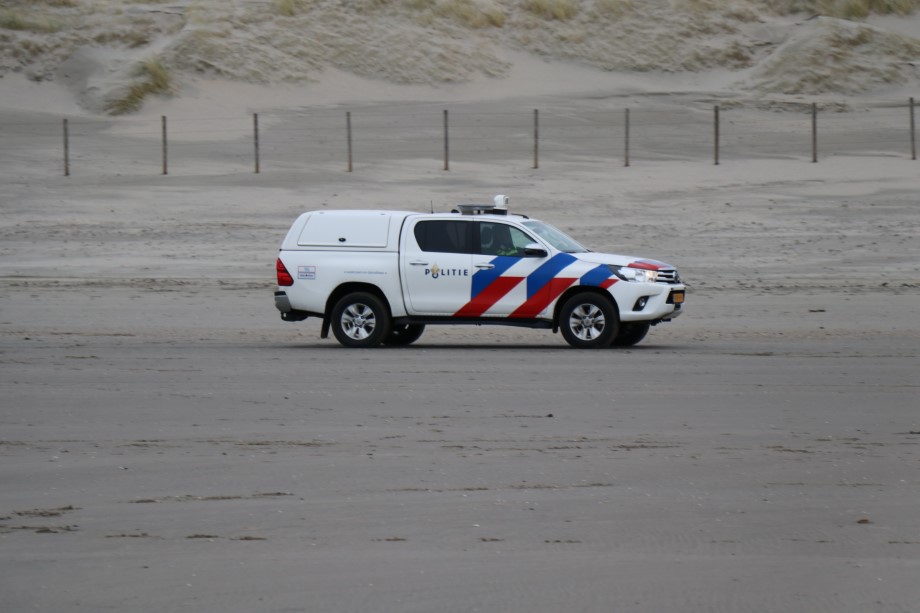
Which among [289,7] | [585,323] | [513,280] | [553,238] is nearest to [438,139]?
[289,7]

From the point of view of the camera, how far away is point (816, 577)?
714 cm

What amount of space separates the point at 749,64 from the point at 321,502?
142 feet

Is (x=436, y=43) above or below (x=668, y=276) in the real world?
above

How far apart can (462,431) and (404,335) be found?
794 centimetres

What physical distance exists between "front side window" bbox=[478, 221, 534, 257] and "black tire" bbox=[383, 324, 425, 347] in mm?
1587

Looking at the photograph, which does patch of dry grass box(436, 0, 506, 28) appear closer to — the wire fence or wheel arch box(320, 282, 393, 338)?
the wire fence

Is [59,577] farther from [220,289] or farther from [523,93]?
[523,93]

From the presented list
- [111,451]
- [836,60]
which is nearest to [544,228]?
[111,451]

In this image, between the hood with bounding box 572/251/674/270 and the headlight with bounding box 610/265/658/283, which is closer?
the headlight with bounding box 610/265/658/283

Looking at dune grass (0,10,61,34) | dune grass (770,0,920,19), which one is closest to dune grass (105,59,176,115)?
dune grass (0,10,61,34)

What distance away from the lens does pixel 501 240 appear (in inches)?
718

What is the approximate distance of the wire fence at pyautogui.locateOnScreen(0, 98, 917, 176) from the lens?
37.3 m

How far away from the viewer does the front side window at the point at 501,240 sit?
1814 centimetres

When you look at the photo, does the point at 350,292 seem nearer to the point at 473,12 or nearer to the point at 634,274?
the point at 634,274
